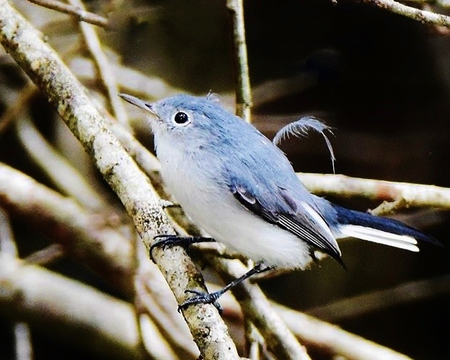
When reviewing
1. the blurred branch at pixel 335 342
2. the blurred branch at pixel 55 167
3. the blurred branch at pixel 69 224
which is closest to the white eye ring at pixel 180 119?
the blurred branch at pixel 69 224

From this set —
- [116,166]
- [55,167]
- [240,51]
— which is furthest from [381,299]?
[116,166]

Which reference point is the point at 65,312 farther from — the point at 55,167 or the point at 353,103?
the point at 353,103

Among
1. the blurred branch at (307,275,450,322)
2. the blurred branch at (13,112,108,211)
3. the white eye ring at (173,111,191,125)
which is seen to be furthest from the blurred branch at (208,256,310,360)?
the blurred branch at (13,112,108,211)

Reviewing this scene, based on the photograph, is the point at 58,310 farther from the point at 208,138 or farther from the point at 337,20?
the point at 337,20

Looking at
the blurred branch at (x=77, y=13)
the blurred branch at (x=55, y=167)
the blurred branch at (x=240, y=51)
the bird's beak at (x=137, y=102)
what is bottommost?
the bird's beak at (x=137, y=102)

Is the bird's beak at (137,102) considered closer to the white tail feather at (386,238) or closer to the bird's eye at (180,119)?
the bird's eye at (180,119)

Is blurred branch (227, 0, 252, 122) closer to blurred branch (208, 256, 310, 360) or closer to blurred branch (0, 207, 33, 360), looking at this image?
blurred branch (208, 256, 310, 360)

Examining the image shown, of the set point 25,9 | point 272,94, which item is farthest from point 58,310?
point 25,9
